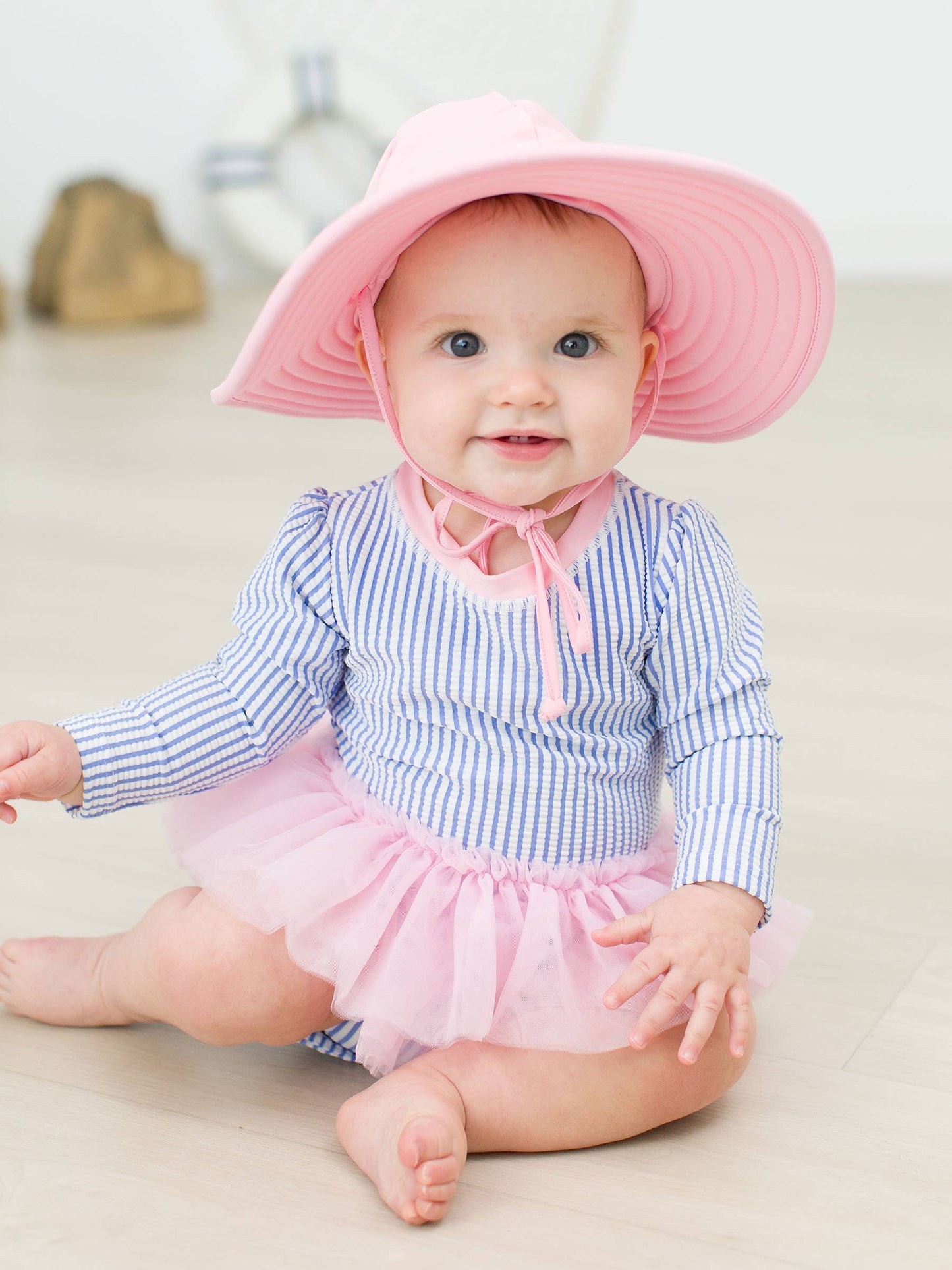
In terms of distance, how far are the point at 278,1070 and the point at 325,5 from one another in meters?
4.20

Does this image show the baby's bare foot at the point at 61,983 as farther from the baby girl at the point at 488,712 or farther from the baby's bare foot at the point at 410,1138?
the baby's bare foot at the point at 410,1138

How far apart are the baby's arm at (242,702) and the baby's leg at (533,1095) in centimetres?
21

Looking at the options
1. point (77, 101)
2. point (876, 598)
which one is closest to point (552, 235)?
point (876, 598)

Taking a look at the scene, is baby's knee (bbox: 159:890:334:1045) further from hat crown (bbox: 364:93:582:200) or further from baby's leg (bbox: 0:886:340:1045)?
hat crown (bbox: 364:93:582:200)

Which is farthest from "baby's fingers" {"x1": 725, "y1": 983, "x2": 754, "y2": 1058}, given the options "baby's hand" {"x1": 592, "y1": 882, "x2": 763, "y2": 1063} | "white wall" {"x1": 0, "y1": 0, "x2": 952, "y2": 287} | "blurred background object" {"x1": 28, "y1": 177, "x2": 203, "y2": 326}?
"white wall" {"x1": 0, "y1": 0, "x2": 952, "y2": 287}

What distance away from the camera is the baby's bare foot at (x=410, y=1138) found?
0.77 meters

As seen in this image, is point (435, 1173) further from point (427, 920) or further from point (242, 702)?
point (242, 702)

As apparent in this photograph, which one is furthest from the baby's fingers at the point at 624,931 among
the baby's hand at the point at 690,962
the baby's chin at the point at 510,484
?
the baby's chin at the point at 510,484

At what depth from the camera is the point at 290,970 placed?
87 cm

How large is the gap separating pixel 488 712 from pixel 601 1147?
9.4 inches

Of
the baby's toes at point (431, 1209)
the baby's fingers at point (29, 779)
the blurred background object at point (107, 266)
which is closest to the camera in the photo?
the baby's toes at point (431, 1209)

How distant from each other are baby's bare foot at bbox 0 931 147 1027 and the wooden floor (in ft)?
0.04

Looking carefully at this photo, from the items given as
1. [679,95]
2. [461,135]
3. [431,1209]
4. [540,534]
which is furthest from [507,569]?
[679,95]

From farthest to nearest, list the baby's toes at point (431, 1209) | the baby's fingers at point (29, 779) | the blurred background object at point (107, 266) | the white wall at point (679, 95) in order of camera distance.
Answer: the white wall at point (679, 95), the blurred background object at point (107, 266), the baby's fingers at point (29, 779), the baby's toes at point (431, 1209)
